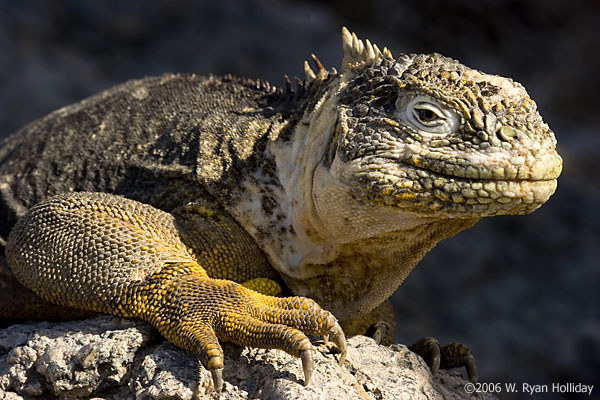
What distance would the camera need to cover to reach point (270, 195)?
3.57 metres

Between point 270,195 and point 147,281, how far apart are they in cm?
80

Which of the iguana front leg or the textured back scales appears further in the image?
the textured back scales

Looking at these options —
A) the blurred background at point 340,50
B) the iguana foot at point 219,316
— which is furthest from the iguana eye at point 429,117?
the blurred background at point 340,50

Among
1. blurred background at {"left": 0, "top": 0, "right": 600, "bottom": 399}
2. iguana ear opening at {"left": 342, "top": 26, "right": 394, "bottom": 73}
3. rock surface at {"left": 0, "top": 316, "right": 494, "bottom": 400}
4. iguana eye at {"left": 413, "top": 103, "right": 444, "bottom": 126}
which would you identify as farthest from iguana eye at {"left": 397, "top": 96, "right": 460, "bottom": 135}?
blurred background at {"left": 0, "top": 0, "right": 600, "bottom": 399}

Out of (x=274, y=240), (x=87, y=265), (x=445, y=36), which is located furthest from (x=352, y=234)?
(x=445, y=36)

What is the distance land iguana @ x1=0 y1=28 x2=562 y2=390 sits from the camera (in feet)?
9.51

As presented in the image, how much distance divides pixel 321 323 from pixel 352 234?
0.62 m

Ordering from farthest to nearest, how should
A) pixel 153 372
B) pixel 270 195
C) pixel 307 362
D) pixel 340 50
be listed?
pixel 340 50 → pixel 270 195 → pixel 153 372 → pixel 307 362

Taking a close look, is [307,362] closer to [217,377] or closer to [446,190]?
[217,377]

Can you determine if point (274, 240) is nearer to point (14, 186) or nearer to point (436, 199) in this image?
point (436, 199)

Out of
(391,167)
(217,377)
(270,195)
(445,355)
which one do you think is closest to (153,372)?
(217,377)

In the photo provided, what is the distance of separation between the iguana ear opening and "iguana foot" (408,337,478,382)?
57.0 inches

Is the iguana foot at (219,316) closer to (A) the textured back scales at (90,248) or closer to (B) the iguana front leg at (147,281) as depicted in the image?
(B) the iguana front leg at (147,281)

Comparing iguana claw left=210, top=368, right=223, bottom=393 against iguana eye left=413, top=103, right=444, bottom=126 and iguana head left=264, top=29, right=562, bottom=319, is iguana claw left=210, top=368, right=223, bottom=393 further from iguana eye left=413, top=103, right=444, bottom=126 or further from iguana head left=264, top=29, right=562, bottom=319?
iguana eye left=413, top=103, right=444, bottom=126
